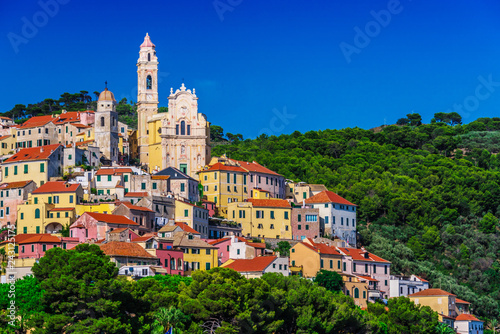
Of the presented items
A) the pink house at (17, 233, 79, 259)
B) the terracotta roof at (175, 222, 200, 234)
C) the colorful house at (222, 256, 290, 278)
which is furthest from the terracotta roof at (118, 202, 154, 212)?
the colorful house at (222, 256, 290, 278)

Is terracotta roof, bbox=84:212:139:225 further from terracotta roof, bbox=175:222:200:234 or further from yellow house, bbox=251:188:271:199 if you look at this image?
yellow house, bbox=251:188:271:199

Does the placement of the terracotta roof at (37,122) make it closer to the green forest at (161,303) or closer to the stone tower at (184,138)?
the stone tower at (184,138)

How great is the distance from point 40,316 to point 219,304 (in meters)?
11.3

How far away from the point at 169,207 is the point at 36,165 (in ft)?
44.4

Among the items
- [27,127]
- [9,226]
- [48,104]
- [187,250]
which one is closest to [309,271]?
[187,250]

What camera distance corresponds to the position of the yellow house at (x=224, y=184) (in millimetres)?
91312

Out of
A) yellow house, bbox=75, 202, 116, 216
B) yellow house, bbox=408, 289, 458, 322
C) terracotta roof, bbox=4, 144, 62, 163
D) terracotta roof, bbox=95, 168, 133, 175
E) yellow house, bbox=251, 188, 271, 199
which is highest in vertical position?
terracotta roof, bbox=4, 144, 62, 163

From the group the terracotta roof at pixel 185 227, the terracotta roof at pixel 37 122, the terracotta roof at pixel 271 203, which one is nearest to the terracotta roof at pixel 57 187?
the terracotta roof at pixel 185 227

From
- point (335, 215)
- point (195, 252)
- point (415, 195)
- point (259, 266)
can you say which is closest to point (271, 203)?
point (335, 215)

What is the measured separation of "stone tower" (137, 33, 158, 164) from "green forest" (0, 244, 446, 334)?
34.5m

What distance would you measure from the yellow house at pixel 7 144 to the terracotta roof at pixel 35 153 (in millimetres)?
8256

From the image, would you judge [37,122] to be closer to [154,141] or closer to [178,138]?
[154,141]

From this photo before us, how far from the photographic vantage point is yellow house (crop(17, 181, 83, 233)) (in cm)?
7838

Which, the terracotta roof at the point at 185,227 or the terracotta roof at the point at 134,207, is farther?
the terracotta roof at the point at 134,207
